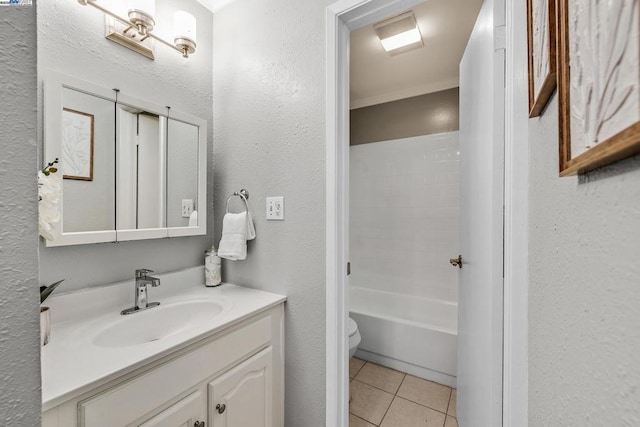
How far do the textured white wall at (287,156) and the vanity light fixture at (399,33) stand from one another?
67cm

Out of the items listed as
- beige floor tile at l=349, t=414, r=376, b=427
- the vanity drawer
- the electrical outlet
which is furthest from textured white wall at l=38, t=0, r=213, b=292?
beige floor tile at l=349, t=414, r=376, b=427

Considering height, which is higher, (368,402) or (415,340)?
(415,340)

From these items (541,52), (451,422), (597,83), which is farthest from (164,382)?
(451,422)

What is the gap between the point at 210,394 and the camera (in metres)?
0.94

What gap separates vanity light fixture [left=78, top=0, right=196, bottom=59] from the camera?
1132 mm

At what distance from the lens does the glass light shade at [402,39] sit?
176cm

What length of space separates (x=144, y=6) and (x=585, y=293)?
1670 millimetres

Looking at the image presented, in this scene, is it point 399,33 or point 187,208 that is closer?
point 187,208

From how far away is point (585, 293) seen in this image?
35 centimetres

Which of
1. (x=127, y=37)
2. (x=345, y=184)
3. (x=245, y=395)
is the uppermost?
(x=127, y=37)

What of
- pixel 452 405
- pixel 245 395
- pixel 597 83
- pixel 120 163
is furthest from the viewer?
pixel 452 405

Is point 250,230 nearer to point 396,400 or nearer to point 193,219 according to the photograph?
point 193,219

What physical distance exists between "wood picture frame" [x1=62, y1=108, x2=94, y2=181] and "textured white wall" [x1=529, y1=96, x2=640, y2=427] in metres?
1.46

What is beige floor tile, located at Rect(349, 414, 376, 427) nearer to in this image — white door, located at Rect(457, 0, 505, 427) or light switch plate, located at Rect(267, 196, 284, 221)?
white door, located at Rect(457, 0, 505, 427)
